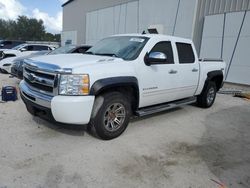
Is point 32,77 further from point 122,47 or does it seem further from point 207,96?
point 207,96

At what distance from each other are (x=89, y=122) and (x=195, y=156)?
185cm

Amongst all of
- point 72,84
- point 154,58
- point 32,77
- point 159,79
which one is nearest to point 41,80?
point 32,77

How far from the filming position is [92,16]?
2261cm

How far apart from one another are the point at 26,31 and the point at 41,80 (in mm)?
78366

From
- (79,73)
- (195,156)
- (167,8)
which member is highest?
(167,8)

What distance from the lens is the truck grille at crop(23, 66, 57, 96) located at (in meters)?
3.72

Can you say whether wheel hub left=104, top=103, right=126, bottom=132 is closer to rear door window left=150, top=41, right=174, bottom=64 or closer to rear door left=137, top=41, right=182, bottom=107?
rear door left=137, top=41, right=182, bottom=107

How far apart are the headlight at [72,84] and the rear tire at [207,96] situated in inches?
167

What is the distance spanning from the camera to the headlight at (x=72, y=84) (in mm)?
3631

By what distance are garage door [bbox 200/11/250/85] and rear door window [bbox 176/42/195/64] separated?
21.2 ft

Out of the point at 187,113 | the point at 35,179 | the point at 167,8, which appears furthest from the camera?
the point at 167,8

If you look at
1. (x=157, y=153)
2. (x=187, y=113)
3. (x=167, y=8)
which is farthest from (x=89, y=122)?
(x=167, y=8)

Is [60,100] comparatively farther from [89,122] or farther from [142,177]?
[142,177]

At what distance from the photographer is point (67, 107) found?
359cm
